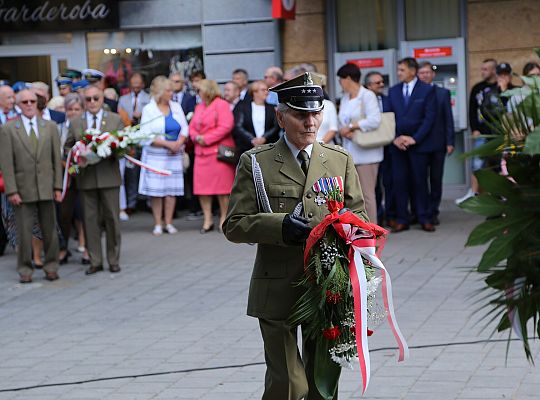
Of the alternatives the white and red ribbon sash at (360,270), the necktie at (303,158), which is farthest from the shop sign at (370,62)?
the white and red ribbon sash at (360,270)

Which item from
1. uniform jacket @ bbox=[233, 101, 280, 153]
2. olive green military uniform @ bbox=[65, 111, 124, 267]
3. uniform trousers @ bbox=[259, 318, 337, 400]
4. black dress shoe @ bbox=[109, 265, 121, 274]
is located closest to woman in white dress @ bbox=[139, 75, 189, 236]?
uniform jacket @ bbox=[233, 101, 280, 153]

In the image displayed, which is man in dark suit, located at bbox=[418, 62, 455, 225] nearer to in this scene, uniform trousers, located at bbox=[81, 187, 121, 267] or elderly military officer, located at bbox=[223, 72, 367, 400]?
uniform trousers, located at bbox=[81, 187, 121, 267]

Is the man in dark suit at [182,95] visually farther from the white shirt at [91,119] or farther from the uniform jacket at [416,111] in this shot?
the white shirt at [91,119]

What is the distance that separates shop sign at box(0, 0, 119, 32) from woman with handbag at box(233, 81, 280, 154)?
185 inches

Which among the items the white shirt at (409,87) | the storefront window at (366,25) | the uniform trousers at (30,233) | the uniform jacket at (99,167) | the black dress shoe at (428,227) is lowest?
the black dress shoe at (428,227)

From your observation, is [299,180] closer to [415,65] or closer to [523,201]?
[523,201]

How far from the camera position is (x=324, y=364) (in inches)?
197

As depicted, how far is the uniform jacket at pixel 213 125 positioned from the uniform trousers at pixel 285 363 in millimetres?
8944

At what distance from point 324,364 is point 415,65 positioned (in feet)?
28.5

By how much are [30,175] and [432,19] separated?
7.41m

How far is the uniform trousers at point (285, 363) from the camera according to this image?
16.4 ft

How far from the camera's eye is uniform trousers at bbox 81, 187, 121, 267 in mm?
11523

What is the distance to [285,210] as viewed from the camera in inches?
201

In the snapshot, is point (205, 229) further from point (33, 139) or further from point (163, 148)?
point (33, 139)
